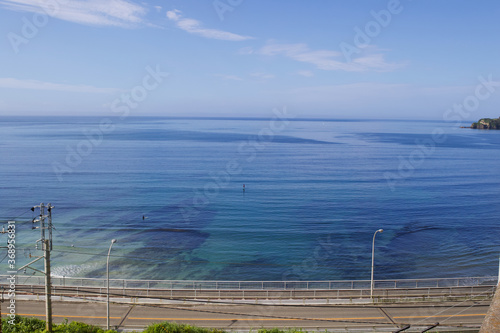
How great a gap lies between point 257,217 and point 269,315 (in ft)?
111

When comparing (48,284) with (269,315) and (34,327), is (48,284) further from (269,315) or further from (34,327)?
(269,315)

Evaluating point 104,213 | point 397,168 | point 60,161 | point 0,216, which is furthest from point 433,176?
point 60,161

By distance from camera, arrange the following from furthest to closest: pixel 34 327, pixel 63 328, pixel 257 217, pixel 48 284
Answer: pixel 257 217, pixel 34 327, pixel 63 328, pixel 48 284

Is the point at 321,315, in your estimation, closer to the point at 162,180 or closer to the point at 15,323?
the point at 15,323

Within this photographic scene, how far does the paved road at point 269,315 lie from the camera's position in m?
25.2

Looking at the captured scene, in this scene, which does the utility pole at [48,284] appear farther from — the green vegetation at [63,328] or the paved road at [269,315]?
the paved road at [269,315]

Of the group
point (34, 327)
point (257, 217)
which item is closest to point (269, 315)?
point (34, 327)

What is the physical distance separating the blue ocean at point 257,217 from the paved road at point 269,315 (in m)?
12.4

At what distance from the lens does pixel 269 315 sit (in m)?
26.5

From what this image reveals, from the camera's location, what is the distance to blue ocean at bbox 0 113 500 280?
1697 inches

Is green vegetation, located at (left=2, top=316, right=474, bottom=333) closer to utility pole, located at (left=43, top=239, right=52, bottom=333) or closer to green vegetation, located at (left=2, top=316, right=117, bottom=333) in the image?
green vegetation, located at (left=2, top=316, right=117, bottom=333)

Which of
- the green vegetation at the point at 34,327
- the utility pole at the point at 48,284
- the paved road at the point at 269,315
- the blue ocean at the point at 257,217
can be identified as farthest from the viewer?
A: the blue ocean at the point at 257,217

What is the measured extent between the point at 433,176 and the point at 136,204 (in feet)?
250

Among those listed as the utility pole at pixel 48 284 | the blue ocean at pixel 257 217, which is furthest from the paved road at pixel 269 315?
the blue ocean at pixel 257 217
